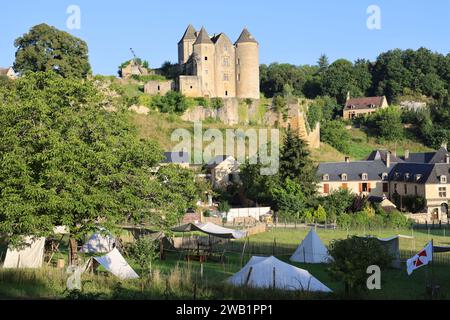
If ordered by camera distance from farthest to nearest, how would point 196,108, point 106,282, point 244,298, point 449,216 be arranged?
point 196,108
point 449,216
point 106,282
point 244,298

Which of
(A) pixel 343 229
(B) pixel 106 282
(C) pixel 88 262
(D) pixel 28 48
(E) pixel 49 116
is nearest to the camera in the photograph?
(B) pixel 106 282

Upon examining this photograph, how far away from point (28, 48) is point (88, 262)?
41656 millimetres

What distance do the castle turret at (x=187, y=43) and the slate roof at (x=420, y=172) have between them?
27.2 meters

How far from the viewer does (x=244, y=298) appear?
1420 cm

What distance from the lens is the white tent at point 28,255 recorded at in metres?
19.4

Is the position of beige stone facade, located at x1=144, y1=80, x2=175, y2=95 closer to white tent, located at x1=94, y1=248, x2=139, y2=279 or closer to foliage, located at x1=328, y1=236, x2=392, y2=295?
white tent, located at x1=94, y1=248, x2=139, y2=279

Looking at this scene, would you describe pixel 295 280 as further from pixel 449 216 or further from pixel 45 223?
pixel 449 216

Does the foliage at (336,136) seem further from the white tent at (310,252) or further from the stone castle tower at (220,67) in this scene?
the white tent at (310,252)

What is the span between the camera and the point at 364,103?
81.8m

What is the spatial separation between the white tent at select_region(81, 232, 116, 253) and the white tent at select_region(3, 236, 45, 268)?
9.19ft

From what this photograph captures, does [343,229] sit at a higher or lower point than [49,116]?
lower

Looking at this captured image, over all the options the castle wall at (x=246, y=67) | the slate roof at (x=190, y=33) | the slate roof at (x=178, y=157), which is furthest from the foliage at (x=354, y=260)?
the slate roof at (x=190, y=33)

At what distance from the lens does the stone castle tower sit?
63.9 meters
